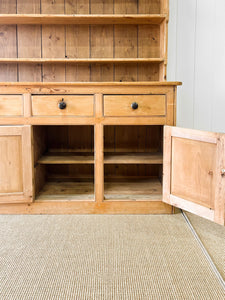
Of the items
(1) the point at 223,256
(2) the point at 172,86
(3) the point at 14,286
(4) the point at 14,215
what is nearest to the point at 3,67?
(4) the point at 14,215

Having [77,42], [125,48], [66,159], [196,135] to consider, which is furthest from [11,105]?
[196,135]

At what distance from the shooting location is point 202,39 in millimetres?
2178

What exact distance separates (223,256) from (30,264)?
0.97 m

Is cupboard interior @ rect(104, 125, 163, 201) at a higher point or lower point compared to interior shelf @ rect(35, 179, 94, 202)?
higher

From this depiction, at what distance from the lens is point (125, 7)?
2.42m

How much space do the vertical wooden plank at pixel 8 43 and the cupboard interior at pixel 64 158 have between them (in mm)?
551

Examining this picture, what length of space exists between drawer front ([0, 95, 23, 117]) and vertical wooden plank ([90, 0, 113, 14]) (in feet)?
3.47

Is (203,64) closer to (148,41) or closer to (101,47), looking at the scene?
(148,41)

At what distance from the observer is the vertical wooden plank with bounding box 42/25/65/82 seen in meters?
2.46

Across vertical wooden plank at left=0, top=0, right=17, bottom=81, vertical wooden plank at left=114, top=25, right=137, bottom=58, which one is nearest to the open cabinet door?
vertical wooden plank at left=114, top=25, right=137, bottom=58

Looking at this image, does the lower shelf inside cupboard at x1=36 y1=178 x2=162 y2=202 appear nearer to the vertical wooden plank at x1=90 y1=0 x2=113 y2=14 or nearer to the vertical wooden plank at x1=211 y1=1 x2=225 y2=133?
the vertical wooden plank at x1=211 y1=1 x2=225 y2=133

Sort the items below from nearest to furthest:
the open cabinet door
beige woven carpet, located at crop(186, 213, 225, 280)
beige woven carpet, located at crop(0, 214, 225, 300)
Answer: beige woven carpet, located at crop(0, 214, 225, 300) → beige woven carpet, located at crop(186, 213, 225, 280) → the open cabinet door

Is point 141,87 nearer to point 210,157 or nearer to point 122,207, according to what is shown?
point 210,157

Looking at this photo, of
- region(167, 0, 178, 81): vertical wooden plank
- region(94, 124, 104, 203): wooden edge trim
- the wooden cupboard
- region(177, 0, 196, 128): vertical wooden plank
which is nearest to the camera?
the wooden cupboard
